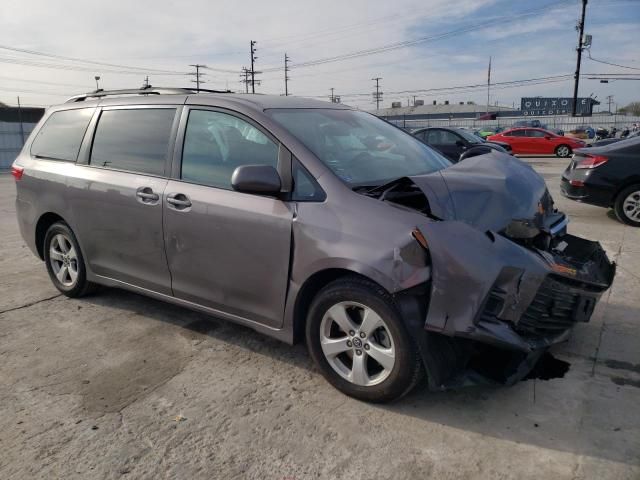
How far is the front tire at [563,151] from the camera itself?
78.0ft

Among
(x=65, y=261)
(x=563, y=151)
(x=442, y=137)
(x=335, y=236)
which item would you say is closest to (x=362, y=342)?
(x=335, y=236)

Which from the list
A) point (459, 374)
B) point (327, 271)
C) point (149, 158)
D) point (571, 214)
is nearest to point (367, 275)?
point (327, 271)

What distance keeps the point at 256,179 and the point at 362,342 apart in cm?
112

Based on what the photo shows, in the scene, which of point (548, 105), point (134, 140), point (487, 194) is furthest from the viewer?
point (548, 105)

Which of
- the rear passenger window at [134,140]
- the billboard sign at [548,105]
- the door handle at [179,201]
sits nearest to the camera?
the door handle at [179,201]

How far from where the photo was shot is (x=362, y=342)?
2936 millimetres

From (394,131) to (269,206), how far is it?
5.12ft

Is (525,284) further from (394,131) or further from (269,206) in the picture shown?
(394,131)

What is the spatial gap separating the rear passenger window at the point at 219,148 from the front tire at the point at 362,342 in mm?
962

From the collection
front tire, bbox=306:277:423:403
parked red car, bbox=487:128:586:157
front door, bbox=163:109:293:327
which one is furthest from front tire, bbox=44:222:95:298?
parked red car, bbox=487:128:586:157

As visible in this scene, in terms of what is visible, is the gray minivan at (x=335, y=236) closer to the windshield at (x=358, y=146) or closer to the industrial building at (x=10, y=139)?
the windshield at (x=358, y=146)

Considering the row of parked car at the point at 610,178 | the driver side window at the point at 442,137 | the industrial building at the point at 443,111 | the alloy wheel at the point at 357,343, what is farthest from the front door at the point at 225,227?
the industrial building at the point at 443,111

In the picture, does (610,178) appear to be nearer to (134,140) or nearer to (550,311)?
(550,311)

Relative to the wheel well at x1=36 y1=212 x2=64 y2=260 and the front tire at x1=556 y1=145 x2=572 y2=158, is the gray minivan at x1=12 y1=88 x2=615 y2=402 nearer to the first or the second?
the wheel well at x1=36 y1=212 x2=64 y2=260
